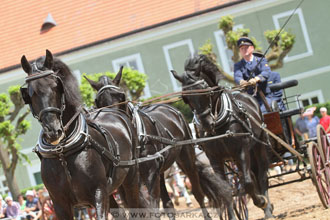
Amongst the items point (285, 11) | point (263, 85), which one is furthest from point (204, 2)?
point (263, 85)

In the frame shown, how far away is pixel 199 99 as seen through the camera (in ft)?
26.6

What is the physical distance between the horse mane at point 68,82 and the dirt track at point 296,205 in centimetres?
357

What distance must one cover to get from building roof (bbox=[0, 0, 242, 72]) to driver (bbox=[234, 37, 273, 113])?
20.3 meters

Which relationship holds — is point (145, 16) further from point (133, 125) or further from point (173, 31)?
point (133, 125)

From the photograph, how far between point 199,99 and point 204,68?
586 millimetres

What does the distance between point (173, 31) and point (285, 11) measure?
5692 mm

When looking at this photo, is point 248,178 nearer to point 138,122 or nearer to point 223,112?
point 223,112

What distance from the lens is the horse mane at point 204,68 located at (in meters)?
8.34

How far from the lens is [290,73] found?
100ft

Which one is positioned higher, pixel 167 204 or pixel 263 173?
pixel 263 173

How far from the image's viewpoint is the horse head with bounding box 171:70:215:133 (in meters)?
8.10

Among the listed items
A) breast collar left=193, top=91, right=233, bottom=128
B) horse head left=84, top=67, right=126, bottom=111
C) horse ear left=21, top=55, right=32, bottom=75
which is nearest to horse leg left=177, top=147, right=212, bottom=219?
breast collar left=193, top=91, right=233, bottom=128

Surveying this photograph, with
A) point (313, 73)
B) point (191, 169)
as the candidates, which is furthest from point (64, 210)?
point (313, 73)

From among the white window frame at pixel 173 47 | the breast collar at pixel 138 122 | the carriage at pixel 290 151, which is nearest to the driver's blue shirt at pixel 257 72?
the carriage at pixel 290 151
